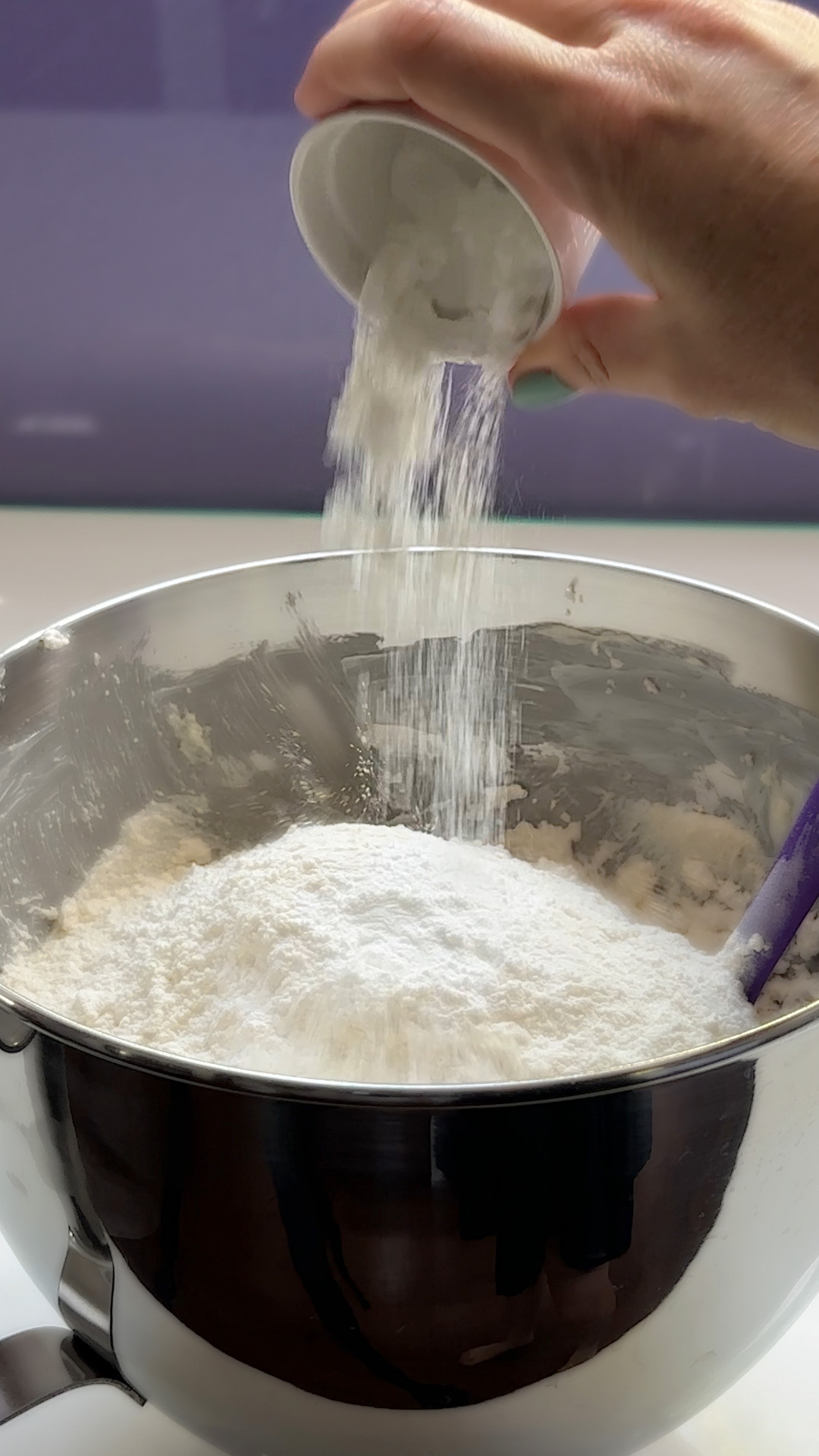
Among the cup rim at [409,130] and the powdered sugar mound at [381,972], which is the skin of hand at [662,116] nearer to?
the cup rim at [409,130]

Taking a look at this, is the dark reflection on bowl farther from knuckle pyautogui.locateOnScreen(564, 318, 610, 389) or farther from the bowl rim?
knuckle pyautogui.locateOnScreen(564, 318, 610, 389)

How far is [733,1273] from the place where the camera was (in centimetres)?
38

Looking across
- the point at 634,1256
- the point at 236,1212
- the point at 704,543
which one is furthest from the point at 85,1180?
the point at 704,543

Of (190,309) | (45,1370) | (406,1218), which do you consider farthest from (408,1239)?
(190,309)

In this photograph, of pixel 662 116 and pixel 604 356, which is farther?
pixel 604 356

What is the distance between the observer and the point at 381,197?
0.56 meters

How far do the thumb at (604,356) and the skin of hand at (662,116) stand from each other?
45mm

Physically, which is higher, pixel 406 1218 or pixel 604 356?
pixel 604 356

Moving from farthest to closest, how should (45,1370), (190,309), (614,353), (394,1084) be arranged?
(190,309)
(614,353)
(45,1370)
(394,1084)

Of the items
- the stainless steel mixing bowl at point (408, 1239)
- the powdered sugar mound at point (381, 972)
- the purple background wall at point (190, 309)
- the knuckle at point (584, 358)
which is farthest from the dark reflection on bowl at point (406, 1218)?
the purple background wall at point (190, 309)

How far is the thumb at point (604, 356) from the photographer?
0.51m

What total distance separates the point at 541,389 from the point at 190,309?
53 centimetres

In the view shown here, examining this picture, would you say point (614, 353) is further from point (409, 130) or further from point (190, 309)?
point (190, 309)

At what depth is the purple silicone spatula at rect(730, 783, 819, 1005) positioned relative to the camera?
1.81ft
